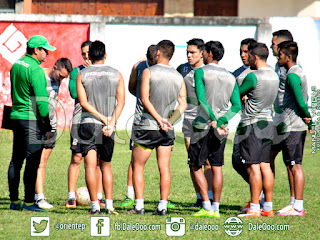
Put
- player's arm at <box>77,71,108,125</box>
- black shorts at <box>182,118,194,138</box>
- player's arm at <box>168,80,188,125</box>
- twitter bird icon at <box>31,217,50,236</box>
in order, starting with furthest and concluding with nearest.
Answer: black shorts at <box>182,118,194,138</box>, player's arm at <box>168,80,188,125</box>, player's arm at <box>77,71,108,125</box>, twitter bird icon at <box>31,217,50,236</box>

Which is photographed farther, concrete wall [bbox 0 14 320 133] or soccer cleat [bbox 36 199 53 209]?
concrete wall [bbox 0 14 320 133]

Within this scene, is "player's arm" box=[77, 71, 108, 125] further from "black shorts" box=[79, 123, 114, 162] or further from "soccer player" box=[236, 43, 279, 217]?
"soccer player" box=[236, 43, 279, 217]

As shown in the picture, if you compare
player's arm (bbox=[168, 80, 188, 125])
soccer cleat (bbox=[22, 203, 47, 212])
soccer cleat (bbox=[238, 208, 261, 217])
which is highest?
player's arm (bbox=[168, 80, 188, 125])

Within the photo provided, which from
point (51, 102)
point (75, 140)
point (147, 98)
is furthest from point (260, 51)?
point (51, 102)

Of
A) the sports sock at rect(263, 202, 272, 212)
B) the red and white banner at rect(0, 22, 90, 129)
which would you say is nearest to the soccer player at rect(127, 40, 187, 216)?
the sports sock at rect(263, 202, 272, 212)

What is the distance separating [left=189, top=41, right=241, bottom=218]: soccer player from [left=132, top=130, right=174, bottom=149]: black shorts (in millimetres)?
497

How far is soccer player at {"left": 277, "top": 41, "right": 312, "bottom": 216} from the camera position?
28.1 feet

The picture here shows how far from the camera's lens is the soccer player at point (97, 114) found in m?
7.92

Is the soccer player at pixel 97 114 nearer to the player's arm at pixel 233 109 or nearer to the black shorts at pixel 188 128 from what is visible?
the player's arm at pixel 233 109

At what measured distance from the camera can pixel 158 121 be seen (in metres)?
8.03

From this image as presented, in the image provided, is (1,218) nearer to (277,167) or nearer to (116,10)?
(277,167)

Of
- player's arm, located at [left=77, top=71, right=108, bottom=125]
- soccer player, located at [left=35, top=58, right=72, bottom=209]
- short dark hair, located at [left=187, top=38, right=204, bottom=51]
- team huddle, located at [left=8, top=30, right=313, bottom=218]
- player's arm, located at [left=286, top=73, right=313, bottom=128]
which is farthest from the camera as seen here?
soccer player, located at [left=35, top=58, right=72, bottom=209]

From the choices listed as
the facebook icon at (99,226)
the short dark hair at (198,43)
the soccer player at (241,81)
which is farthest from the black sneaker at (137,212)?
the short dark hair at (198,43)

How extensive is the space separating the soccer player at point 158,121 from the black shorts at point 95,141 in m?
0.41
